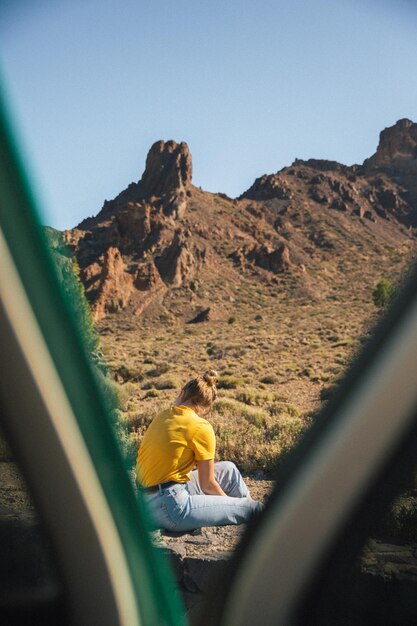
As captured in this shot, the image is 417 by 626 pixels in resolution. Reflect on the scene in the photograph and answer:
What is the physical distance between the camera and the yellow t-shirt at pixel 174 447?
12.2 ft

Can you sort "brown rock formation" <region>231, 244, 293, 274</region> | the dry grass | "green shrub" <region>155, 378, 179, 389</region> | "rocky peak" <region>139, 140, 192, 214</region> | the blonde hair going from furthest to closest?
"rocky peak" <region>139, 140, 192, 214</region> < "brown rock formation" <region>231, 244, 293, 274</region> < "green shrub" <region>155, 378, 179, 389</region> < the dry grass < the blonde hair

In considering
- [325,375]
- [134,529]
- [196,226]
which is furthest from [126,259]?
[134,529]

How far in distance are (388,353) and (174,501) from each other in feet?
9.16

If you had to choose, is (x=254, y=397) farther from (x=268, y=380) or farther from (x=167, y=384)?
(x=268, y=380)

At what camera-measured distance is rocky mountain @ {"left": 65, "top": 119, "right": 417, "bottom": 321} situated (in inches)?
2857

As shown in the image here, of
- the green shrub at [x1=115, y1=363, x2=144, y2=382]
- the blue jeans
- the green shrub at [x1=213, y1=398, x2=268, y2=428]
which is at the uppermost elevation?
the blue jeans

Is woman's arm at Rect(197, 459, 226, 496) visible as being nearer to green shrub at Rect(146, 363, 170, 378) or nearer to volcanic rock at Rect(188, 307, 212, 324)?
green shrub at Rect(146, 363, 170, 378)

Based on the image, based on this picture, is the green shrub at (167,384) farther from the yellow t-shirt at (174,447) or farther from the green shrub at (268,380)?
the yellow t-shirt at (174,447)

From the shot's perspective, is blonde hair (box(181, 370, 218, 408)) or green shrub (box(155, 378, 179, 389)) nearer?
blonde hair (box(181, 370, 218, 408))

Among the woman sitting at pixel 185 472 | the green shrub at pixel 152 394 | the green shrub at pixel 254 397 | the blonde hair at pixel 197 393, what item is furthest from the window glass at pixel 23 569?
the green shrub at pixel 152 394

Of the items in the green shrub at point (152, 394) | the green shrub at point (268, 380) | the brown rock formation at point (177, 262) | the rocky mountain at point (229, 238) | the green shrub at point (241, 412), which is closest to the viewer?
the green shrub at point (241, 412)

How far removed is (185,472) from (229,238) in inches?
3584

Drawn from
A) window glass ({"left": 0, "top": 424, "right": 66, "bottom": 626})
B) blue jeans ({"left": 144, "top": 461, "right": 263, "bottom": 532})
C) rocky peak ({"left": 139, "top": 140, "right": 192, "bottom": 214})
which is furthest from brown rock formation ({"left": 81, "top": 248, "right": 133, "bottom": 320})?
window glass ({"left": 0, "top": 424, "right": 66, "bottom": 626})

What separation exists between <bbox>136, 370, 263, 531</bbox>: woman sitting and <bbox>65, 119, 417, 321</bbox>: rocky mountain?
203 ft
